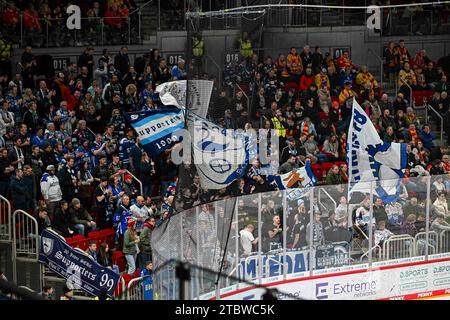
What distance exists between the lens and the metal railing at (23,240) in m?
15.5

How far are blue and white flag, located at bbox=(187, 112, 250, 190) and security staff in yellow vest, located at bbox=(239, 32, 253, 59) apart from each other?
99 cm

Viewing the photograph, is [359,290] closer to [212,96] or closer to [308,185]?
[308,185]

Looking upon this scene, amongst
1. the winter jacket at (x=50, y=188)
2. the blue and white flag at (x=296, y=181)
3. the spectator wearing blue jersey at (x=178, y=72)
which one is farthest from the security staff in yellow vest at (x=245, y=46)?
the spectator wearing blue jersey at (x=178, y=72)

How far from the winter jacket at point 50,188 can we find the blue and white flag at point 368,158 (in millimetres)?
4368

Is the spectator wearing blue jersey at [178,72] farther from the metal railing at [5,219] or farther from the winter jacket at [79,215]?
the metal railing at [5,219]

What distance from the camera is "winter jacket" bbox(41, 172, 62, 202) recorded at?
16344mm

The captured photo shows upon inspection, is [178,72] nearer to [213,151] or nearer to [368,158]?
[368,158]

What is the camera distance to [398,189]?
582 inches

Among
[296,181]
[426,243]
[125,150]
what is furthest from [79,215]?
[426,243]

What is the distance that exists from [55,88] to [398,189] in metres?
7.08

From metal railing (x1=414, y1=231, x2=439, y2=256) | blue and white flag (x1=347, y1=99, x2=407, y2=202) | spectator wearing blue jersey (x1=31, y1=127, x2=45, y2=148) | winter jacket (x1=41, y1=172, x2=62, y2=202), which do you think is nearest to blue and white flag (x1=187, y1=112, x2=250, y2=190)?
blue and white flag (x1=347, y1=99, x2=407, y2=202)

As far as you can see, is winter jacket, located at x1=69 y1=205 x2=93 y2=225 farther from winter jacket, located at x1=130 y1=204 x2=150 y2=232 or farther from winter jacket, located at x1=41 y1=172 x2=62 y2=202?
winter jacket, located at x1=130 y1=204 x2=150 y2=232

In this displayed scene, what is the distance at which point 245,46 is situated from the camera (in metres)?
12.6
